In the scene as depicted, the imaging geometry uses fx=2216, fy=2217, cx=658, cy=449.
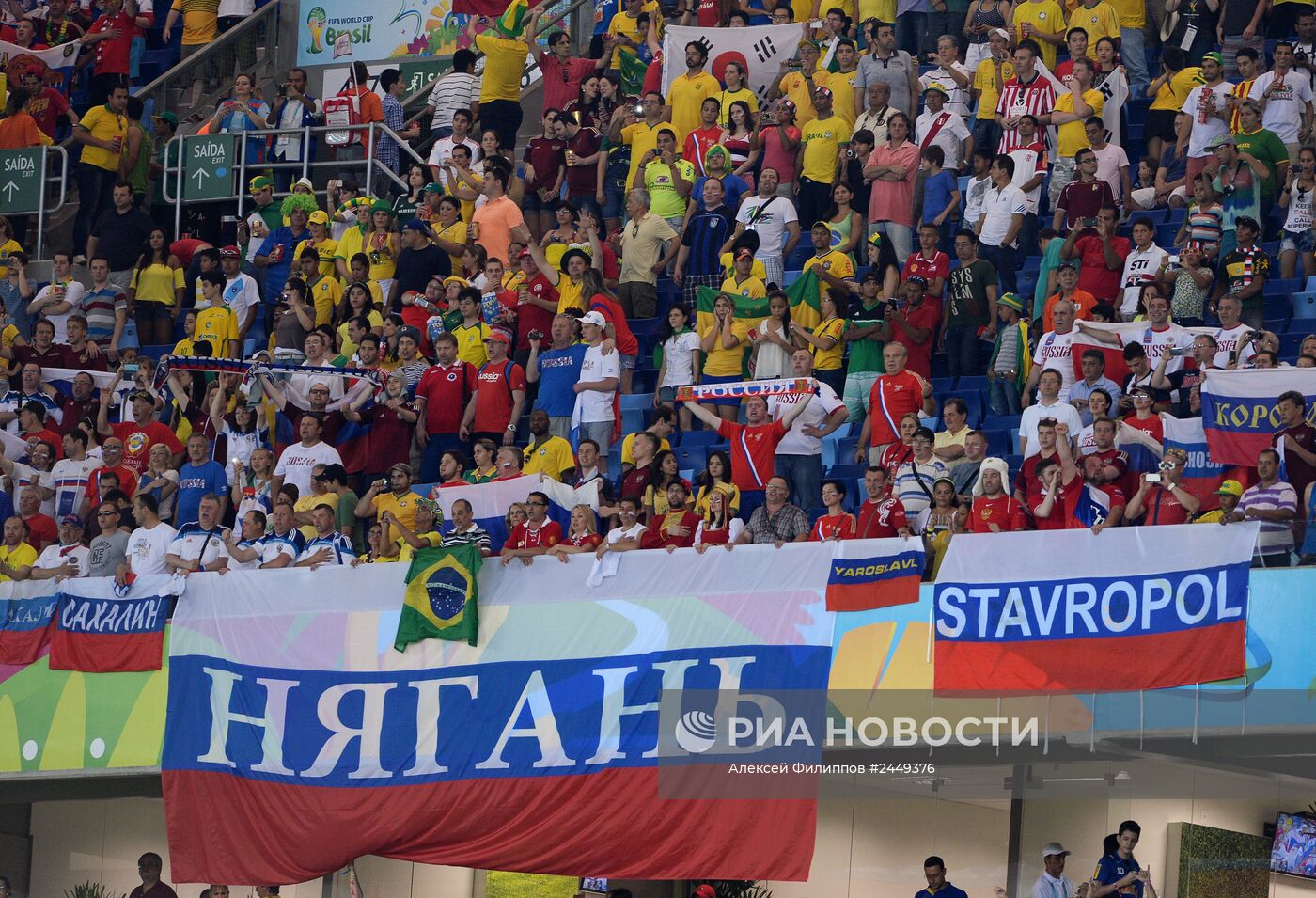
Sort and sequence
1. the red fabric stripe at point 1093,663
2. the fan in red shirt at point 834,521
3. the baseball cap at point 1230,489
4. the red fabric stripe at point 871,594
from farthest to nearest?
the fan in red shirt at point 834,521 → the red fabric stripe at point 871,594 → the baseball cap at point 1230,489 → the red fabric stripe at point 1093,663

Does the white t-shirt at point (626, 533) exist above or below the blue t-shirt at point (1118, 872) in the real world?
above

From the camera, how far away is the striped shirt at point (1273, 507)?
12.2 meters

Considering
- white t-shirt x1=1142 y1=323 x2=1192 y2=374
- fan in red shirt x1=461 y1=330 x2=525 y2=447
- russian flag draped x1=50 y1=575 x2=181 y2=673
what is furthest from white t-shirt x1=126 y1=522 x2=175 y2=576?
white t-shirt x1=1142 y1=323 x2=1192 y2=374

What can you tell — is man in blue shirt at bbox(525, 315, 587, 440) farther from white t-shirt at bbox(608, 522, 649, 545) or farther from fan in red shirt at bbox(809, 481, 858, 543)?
fan in red shirt at bbox(809, 481, 858, 543)

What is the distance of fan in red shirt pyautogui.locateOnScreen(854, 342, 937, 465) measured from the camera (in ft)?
50.6

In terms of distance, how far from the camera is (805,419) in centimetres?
1548

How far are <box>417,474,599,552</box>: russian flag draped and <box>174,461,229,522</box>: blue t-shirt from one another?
2353mm

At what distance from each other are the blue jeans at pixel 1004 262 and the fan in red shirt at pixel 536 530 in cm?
402

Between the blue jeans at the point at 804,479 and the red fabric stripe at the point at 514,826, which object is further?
the blue jeans at the point at 804,479

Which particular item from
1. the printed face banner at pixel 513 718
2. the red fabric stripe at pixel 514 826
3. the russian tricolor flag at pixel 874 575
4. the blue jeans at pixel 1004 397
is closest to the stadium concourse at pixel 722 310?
the blue jeans at pixel 1004 397

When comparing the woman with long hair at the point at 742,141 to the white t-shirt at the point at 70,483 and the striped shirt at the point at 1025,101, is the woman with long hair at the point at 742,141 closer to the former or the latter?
the striped shirt at the point at 1025,101

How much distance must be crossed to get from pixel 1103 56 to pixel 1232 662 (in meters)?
7.42

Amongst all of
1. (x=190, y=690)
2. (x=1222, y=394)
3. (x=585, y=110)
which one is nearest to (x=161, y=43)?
(x=585, y=110)

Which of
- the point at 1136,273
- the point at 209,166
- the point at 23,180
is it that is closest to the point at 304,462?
the point at 209,166
